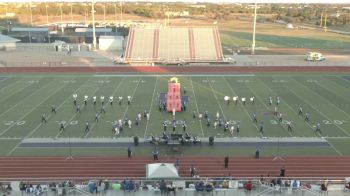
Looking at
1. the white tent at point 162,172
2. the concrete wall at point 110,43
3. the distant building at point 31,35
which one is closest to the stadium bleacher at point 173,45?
the concrete wall at point 110,43

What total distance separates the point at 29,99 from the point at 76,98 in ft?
11.9

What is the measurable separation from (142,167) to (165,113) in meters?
9.33

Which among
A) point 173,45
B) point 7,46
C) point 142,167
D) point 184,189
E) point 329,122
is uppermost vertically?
A: point 173,45

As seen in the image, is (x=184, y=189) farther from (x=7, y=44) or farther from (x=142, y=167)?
(x=7, y=44)

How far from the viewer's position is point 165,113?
29.3 m

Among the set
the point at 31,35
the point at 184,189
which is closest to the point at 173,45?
the point at 31,35

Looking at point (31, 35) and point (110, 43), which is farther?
point (31, 35)

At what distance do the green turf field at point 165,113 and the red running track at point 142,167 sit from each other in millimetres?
1118

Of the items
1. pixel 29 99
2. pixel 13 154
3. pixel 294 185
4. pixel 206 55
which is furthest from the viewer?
pixel 206 55

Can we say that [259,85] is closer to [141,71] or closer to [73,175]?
[141,71]

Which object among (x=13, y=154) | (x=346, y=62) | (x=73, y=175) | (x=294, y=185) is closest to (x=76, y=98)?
(x=13, y=154)

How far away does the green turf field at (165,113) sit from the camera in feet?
82.2

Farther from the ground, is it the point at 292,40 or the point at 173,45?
the point at 173,45

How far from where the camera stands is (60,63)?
165 ft
